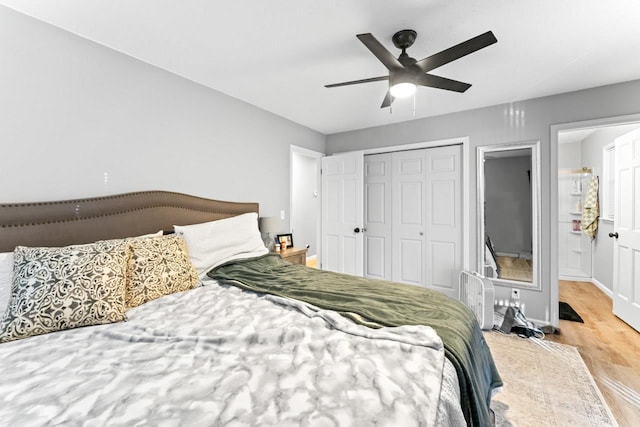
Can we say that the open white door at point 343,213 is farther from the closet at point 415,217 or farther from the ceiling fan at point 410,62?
the ceiling fan at point 410,62

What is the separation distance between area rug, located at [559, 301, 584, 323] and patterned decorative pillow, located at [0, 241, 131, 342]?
431 centimetres

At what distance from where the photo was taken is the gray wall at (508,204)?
10.2 feet

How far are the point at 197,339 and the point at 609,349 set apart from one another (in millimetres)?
3491

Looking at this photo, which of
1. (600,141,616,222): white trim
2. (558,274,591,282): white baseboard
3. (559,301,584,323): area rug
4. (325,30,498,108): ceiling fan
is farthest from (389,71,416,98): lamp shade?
(558,274,591,282): white baseboard

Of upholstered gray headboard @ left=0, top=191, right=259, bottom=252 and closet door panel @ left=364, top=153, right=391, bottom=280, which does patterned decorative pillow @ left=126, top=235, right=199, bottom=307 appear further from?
closet door panel @ left=364, top=153, right=391, bottom=280

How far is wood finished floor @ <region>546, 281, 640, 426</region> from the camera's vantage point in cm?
183

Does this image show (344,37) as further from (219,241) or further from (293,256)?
(293,256)

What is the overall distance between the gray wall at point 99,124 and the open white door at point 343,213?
64.5 inches

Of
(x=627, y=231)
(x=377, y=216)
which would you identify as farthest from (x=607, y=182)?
(x=377, y=216)

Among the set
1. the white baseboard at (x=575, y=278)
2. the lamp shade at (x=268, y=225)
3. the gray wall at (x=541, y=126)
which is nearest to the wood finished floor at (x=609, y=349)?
the gray wall at (x=541, y=126)

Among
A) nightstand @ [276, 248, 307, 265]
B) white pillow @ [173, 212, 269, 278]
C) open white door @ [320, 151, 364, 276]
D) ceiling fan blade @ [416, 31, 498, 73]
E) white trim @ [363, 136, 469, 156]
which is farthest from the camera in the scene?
open white door @ [320, 151, 364, 276]

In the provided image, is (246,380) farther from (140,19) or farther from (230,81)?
(230,81)

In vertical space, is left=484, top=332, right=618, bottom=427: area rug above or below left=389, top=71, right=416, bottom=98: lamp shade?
below

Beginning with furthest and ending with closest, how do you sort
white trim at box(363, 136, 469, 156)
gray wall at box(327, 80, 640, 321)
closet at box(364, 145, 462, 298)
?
1. closet at box(364, 145, 462, 298)
2. white trim at box(363, 136, 469, 156)
3. gray wall at box(327, 80, 640, 321)
